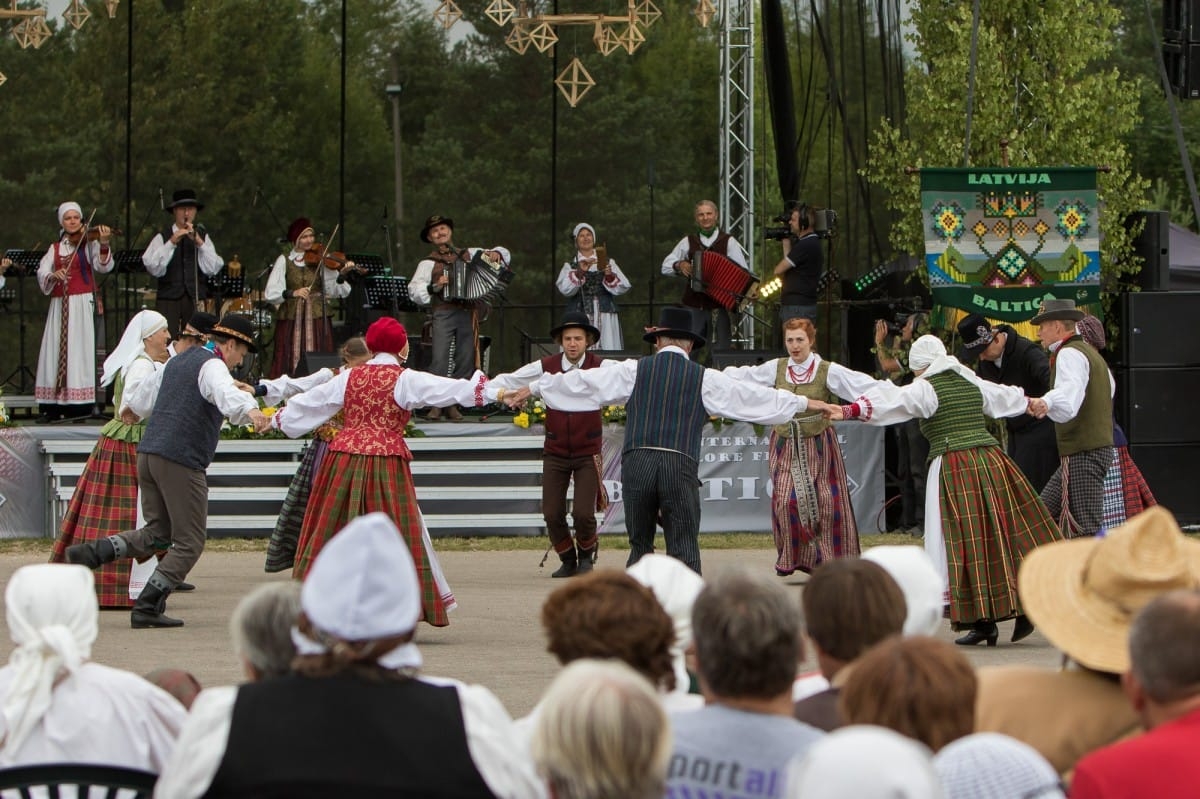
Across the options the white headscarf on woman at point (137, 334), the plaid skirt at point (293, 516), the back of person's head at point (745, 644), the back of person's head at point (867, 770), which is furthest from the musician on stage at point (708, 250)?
the back of person's head at point (867, 770)

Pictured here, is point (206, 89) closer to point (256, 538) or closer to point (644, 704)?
point (256, 538)

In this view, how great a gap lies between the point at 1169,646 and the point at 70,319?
1253cm

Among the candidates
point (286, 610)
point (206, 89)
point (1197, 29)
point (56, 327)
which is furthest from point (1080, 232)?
point (206, 89)

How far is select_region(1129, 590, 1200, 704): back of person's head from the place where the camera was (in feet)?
8.54

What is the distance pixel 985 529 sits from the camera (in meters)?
7.74

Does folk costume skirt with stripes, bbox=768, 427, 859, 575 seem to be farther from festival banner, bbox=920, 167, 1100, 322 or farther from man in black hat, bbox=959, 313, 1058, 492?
festival banner, bbox=920, 167, 1100, 322

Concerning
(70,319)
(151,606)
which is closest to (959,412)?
(151,606)

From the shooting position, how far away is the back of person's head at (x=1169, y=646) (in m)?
2.60

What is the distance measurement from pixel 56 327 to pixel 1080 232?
7.68m

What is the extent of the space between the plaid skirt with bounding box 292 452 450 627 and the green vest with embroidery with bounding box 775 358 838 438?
2224mm

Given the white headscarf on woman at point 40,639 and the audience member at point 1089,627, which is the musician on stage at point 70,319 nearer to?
the white headscarf on woman at point 40,639

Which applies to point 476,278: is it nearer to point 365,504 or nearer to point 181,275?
point 181,275

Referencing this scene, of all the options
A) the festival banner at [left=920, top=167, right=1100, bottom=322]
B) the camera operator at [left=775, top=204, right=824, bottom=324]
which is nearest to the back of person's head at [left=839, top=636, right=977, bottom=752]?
the festival banner at [left=920, top=167, right=1100, bottom=322]

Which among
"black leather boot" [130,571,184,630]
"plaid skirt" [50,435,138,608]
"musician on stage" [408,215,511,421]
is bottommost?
"black leather boot" [130,571,184,630]
